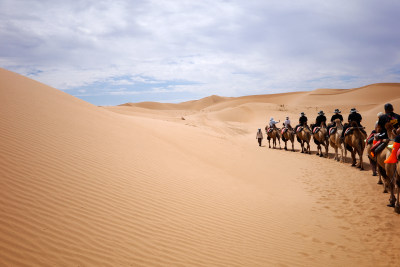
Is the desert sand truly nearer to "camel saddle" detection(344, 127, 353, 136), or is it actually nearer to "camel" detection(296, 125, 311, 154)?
"camel saddle" detection(344, 127, 353, 136)

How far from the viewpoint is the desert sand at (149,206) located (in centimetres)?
398

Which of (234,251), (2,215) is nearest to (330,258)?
(234,251)

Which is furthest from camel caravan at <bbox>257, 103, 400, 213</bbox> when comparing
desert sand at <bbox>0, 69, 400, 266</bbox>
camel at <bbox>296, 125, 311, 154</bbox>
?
desert sand at <bbox>0, 69, 400, 266</bbox>

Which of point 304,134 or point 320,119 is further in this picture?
point 304,134

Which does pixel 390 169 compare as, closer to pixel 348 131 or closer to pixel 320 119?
pixel 348 131

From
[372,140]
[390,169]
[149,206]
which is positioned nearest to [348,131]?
[372,140]

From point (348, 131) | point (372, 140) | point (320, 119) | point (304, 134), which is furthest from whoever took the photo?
point (304, 134)

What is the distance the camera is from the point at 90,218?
4.50 meters

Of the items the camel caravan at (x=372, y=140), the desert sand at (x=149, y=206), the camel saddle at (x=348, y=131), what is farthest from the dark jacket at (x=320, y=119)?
the desert sand at (x=149, y=206)

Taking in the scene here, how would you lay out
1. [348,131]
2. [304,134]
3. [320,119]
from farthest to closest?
[304,134], [320,119], [348,131]

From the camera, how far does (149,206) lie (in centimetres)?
554

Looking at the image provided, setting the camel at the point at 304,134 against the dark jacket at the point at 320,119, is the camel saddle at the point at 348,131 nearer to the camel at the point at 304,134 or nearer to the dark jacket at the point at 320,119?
the dark jacket at the point at 320,119

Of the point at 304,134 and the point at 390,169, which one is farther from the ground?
the point at 304,134

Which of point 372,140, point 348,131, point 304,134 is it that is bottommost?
point 372,140
